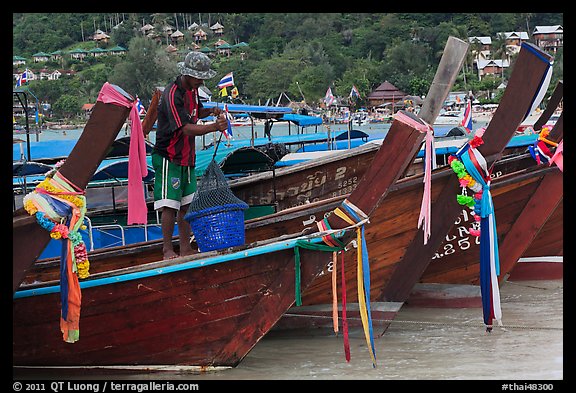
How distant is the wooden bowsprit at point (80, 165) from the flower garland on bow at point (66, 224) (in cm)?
6

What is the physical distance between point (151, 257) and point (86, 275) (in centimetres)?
124

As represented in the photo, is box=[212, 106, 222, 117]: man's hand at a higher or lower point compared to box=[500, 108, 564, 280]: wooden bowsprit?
higher

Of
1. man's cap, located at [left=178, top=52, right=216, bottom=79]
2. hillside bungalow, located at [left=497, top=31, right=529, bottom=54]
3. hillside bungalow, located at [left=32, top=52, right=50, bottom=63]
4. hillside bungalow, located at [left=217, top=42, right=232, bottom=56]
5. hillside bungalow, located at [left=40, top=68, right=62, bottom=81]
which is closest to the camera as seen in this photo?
man's cap, located at [left=178, top=52, right=216, bottom=79]

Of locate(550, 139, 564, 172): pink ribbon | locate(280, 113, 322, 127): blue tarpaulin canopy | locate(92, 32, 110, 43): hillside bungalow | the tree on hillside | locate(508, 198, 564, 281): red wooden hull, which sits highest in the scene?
locate(550, 139, 564, 172): pink ribbon

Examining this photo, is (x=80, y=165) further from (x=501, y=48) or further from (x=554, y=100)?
(x=501, y=48)

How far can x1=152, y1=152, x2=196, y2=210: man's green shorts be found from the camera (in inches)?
252

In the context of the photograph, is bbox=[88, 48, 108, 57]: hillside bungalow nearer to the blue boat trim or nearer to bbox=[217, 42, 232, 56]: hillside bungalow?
bbox=[217, 42, 232, 56]: hillside bungalow

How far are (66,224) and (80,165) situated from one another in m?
0.37

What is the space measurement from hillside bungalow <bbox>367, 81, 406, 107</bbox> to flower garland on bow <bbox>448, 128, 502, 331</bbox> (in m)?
65.6

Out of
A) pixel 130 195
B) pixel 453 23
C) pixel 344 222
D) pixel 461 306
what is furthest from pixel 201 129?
pixel 453 23

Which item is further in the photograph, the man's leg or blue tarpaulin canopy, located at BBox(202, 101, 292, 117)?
blue tarpaulin canopy, located at BBox(202, 101, 292, 117)

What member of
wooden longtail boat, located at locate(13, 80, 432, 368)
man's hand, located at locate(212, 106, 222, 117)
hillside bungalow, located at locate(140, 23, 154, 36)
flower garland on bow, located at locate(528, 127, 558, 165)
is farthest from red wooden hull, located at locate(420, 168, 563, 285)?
hillside bungalow, located at locate(140, 23, 154, 36)

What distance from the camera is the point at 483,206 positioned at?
22.0 ft
